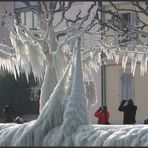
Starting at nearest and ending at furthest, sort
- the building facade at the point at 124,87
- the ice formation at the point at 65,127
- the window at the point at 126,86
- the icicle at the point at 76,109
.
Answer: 1. the ice formation at the point at 65,127
2. the icicle at the point at 76,109
3. the building facade at the point at 124,87
4. the window at the point at 126,86

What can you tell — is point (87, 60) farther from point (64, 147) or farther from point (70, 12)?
point (70, 12)

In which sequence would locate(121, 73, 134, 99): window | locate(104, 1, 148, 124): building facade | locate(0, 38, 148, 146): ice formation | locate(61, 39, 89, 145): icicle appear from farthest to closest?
locate(121, 73, 134, 99): window
locate(104, 1, 148, 124): building facade
locate(61, 39, 89, 145): icicle
locate(0, 38, 148, 146): ice formation

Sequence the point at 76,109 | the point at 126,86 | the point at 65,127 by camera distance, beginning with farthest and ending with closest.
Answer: the point at 126,86, the point at 76,109, the point at 65,127

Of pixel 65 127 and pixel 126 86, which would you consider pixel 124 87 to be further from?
pixel 65 127

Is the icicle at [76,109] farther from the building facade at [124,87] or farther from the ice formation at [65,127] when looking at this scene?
the building facade at [124,87]

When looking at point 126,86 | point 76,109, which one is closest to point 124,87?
point 126,86

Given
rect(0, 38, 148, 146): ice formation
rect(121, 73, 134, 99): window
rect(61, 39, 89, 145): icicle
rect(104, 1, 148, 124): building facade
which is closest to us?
rect(0, 38, 148, 146): ice formation

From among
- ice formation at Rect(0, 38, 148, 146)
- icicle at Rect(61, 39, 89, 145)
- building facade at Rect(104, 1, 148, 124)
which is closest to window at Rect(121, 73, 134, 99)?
building facade at Rect(104, 1, 148, 124)

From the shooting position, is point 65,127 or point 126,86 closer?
point 65,127

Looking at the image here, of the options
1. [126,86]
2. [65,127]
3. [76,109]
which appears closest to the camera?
[65,127]

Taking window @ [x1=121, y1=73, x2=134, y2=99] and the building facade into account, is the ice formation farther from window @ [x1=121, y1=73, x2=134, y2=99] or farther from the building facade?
window @ [x1=121, y1=73, x2=134, y2=99]

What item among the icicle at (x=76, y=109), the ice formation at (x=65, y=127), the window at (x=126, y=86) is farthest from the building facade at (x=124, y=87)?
the icicle at (x=76, y=109)

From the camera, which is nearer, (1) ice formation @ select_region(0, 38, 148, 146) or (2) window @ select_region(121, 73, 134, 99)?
(1) ice formation @ select_region(0, 38, 148, 146)

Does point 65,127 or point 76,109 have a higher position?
point 76,109
